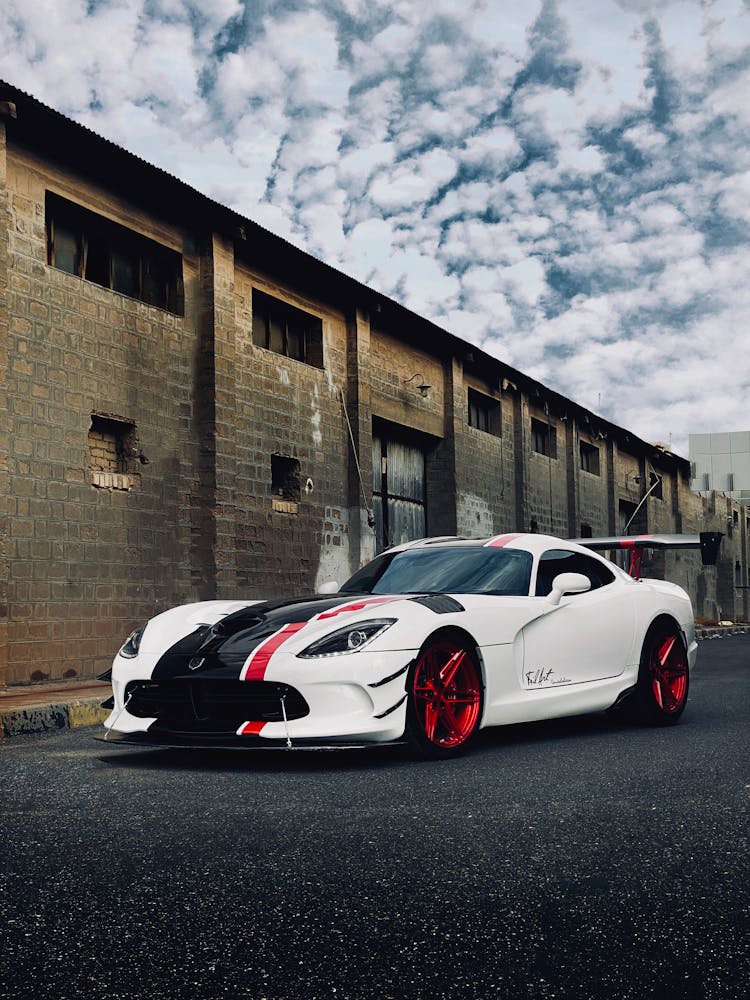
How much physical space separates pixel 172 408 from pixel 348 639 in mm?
9246

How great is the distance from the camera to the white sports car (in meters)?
5.30

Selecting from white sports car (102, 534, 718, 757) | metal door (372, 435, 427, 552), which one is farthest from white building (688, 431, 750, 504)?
white sports car (102, 534, 718, 757)

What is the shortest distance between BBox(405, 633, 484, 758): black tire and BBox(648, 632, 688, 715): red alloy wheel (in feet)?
6.38

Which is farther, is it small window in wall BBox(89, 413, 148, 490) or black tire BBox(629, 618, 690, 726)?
small window in wall BBox(89, 413, 148, 490)

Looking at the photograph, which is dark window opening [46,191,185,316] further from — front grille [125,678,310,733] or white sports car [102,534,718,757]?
front grille [125,678,310,733]

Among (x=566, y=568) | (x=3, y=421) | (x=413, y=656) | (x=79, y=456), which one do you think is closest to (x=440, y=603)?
(x=413, y=656)

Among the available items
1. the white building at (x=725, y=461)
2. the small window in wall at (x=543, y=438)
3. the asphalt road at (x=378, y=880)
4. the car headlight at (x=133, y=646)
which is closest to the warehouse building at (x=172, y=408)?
the car headlight at (x=133, y=646)

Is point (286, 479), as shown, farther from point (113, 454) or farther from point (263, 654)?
point (263, 654)

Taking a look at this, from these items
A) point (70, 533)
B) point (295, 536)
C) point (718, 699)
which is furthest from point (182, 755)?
point (295, 536)

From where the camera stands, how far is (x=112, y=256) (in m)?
13.6

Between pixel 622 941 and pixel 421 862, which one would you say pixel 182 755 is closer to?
pixel 421 862

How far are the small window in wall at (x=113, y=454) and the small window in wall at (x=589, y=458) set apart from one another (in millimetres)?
19774
